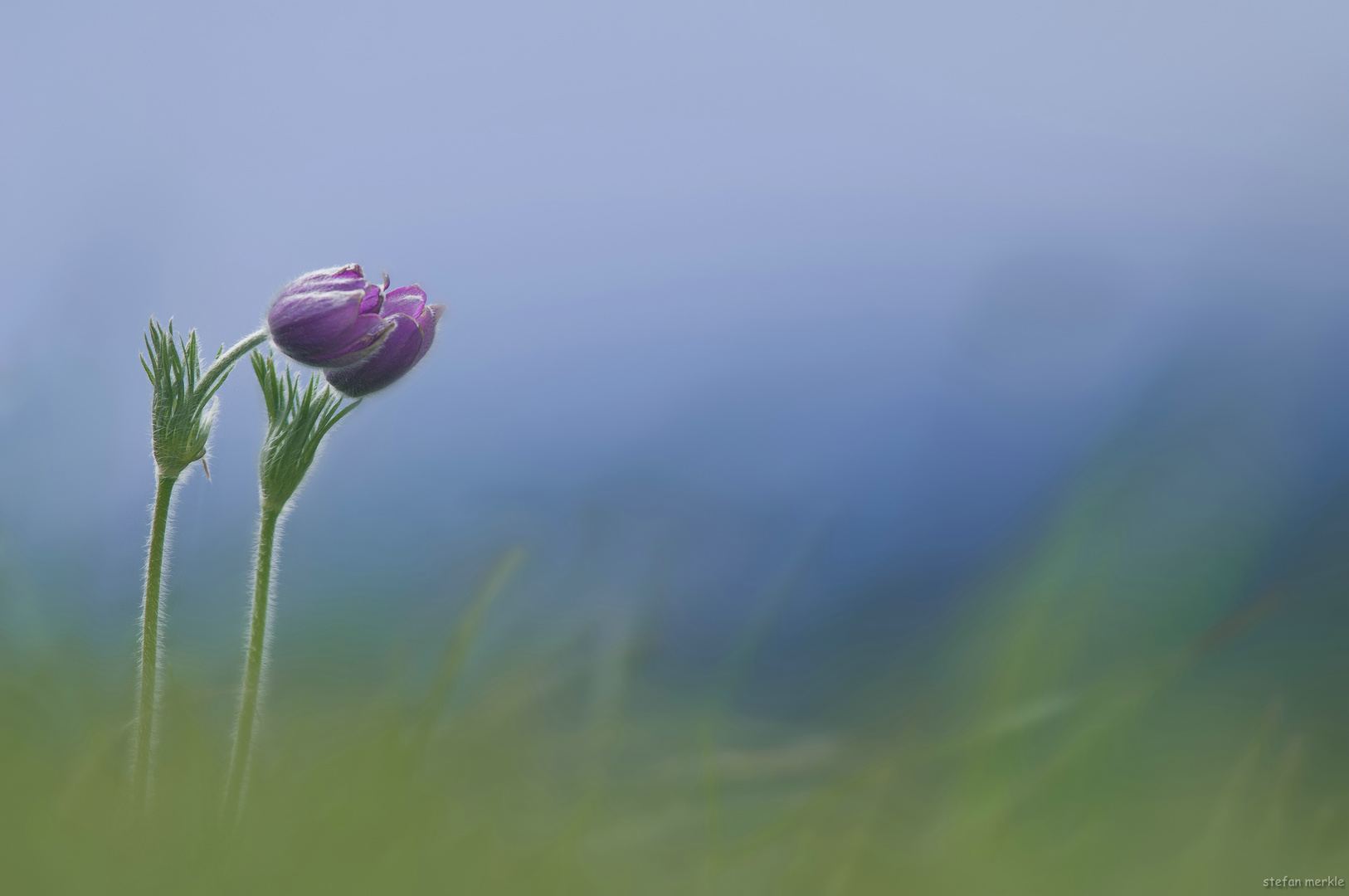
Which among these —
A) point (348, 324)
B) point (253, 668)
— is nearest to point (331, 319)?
point (348, 324)

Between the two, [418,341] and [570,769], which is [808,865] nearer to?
[570,769]

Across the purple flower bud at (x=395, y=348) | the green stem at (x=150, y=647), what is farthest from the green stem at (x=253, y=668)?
the purple flower bud at (x=395, y=348)

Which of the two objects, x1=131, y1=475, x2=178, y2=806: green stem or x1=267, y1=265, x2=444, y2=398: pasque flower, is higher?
x1=267, y1=265, x2=444, y2=398: pasque flower

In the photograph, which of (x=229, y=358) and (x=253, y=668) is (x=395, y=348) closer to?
(x=229, y=358)

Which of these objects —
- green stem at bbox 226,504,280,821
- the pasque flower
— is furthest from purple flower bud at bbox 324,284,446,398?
green stem at bbox 226,504,280,821

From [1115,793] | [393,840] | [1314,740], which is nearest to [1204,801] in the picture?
[1115,793]

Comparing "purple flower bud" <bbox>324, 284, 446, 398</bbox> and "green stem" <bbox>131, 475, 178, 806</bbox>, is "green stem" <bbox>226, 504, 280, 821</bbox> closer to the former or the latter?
"green stem" <bbox>131, 475, 178, 806</bbox>

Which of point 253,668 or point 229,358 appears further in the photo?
point 229,358
